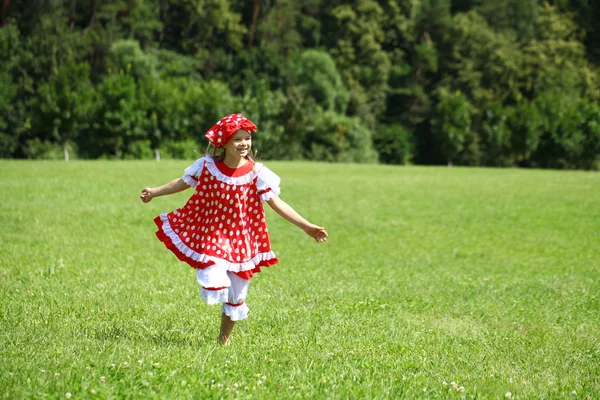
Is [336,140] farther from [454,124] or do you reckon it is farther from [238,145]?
[238,145]

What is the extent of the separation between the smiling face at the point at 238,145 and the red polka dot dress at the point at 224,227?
158 millimetres

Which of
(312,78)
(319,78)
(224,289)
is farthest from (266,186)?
(312,78)

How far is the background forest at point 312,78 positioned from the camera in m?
53.0

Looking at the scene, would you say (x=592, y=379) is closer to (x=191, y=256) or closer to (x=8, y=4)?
(x=191, y=256)

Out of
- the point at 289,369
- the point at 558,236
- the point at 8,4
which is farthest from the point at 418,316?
the point at 8,4

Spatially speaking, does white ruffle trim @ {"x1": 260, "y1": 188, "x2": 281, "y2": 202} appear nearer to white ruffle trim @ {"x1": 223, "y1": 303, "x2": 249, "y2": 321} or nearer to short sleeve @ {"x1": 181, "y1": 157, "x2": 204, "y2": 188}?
short sleeve @ {"x1": 181, "y1": 157, "x2": 204, "y2": 188}

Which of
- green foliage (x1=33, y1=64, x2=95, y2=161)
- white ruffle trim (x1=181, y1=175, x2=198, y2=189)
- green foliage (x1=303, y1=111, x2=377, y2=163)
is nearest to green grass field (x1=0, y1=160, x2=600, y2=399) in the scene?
white ruffle trim (x1=181, y1=175, x2=198, y2=189)

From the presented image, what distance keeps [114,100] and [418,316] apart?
4695 centimetres

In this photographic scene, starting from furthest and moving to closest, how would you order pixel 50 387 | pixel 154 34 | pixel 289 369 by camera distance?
pixel 154 34 → pixel 289 369 → pixel 50 387

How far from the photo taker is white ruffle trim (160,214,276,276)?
6.13 meters

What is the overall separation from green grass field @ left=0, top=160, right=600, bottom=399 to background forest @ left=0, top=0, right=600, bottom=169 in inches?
1350

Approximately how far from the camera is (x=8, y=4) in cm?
5847

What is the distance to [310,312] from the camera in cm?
802

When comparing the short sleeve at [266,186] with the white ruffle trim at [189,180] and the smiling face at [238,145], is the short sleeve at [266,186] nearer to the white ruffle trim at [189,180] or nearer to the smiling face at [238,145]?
the smiling face at [238,145]
